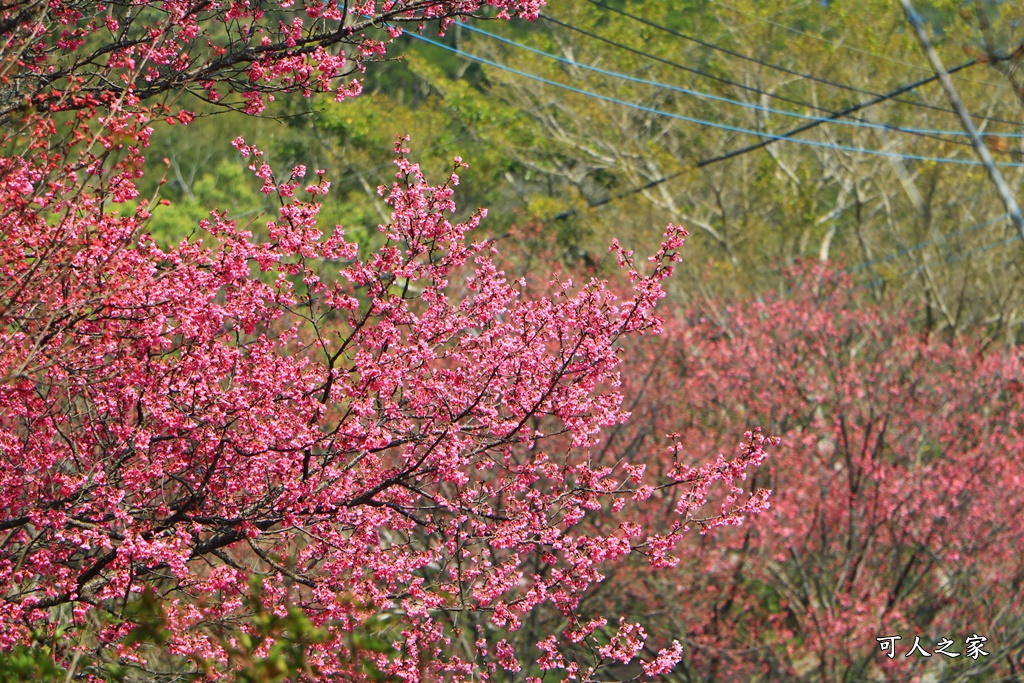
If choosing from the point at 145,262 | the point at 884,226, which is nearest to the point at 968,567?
the point at 145,262

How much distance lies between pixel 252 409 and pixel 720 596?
31.9 feet

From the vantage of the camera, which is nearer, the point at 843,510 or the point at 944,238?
the point at 843,510

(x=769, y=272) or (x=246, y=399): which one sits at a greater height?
(x=246, y=399)

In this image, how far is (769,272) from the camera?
88.0ft

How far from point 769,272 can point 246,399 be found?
22.1m

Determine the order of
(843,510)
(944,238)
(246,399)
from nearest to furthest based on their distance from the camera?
(246,399) < (843,510) < (944,238)

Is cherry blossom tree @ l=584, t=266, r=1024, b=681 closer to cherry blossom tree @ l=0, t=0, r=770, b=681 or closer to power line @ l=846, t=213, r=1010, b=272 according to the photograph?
power line @ l=846, t=213, r=1010, b=272

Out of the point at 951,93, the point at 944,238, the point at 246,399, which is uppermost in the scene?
the point at 951,93

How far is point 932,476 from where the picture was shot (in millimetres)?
14805

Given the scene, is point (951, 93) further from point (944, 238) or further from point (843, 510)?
point (944, 238)

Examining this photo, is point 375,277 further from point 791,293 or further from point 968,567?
point 791,293

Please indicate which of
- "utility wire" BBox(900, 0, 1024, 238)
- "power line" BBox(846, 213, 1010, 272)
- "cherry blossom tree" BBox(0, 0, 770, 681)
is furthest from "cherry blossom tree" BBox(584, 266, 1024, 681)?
"utility wire" BBox(900, 0, 1024, 238)

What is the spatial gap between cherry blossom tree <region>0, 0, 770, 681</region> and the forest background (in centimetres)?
37

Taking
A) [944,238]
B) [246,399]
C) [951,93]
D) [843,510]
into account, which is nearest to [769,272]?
[944,238]
